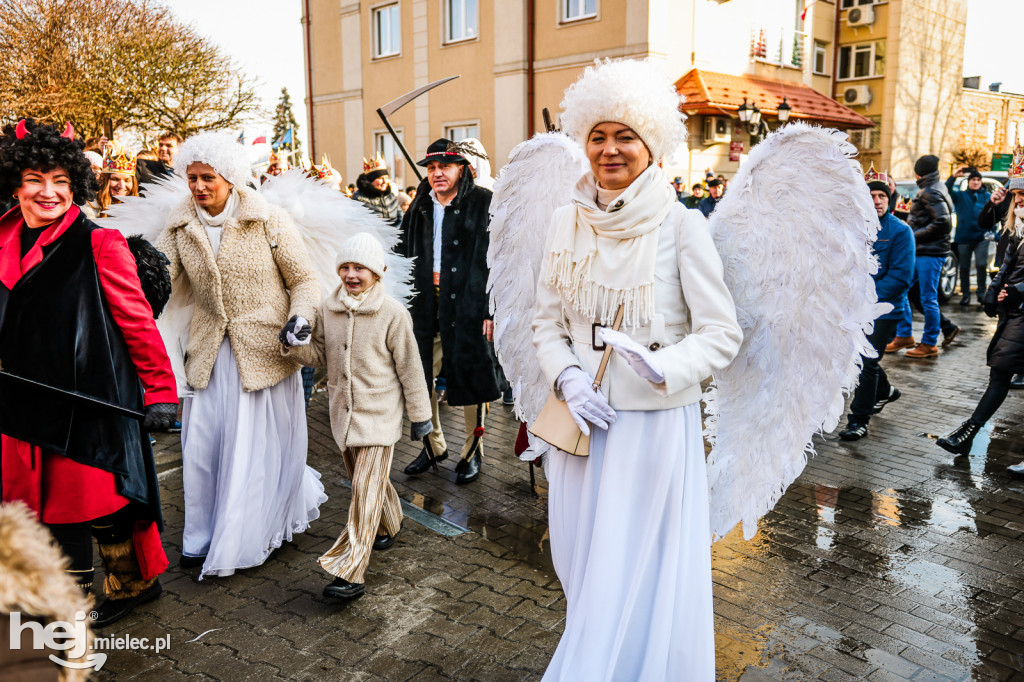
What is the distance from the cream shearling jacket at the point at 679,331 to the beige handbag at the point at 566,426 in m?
0.04

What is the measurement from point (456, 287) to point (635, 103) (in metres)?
3.07

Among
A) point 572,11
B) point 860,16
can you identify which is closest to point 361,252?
point 572,11

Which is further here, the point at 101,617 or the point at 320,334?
the point at 320,334

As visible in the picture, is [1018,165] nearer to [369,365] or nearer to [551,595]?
[551,595]

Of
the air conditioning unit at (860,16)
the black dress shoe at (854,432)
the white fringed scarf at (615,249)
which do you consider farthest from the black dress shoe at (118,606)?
the air conditioning unit at (860,16)

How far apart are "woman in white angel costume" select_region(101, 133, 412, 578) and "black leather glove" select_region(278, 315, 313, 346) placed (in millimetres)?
26

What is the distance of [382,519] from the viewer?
4273 millimetres

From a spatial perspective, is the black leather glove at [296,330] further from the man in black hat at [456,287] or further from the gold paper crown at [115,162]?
the gold paper crown at [115,162]

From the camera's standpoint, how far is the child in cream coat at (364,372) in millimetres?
3865

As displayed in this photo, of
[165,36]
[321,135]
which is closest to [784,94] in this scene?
[321,135]

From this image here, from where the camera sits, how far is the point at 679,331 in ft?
8.74

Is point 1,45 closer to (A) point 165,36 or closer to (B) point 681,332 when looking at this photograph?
(A) point 165,36

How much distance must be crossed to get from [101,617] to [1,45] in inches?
732

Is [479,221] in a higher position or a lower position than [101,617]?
higher
